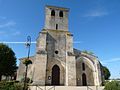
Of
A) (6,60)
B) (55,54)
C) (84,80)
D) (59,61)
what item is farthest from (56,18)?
(6,60)

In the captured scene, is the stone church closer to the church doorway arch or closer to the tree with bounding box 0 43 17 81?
the church doorway arch

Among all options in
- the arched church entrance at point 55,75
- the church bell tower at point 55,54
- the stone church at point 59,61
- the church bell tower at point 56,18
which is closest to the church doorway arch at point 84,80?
the stone church at point 59,61

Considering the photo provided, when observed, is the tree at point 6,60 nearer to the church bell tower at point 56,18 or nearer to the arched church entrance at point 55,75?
the church bell tower at point 56,18

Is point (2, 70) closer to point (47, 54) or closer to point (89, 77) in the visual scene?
point (47, 54)

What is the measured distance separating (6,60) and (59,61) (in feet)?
45.1

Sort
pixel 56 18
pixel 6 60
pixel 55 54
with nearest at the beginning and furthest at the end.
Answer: pixel 55 54 < pixel 56 18 < pixel 6 60

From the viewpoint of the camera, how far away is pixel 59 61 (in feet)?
90.9

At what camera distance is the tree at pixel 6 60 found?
104 feet

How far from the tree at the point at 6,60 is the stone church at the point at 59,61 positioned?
3629 millimetres

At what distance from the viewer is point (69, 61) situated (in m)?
26.9

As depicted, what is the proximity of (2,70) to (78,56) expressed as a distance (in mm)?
17903

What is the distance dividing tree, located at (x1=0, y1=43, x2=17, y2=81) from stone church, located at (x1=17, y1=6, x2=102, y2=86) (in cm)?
363

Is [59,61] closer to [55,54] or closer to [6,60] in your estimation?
[55,54]

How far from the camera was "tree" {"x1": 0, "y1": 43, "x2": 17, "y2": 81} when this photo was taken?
104 ft
